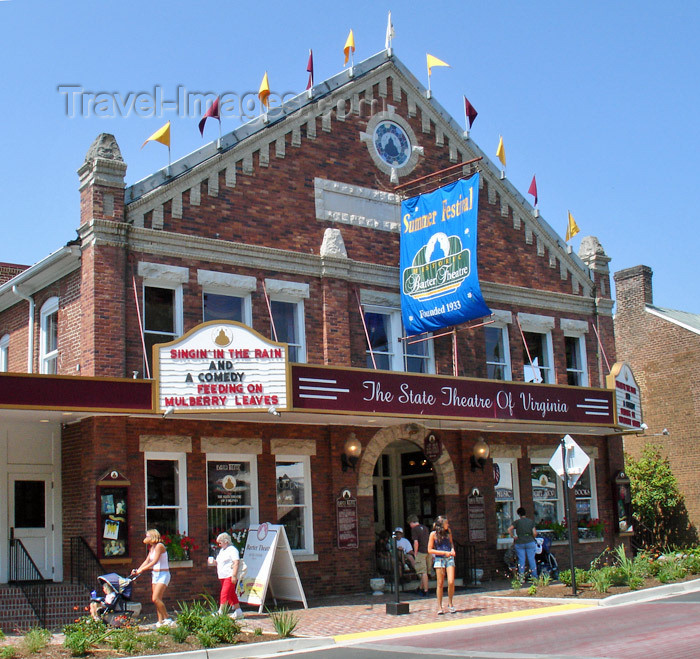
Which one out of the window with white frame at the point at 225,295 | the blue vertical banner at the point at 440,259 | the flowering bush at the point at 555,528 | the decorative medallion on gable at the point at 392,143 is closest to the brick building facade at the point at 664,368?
the flowering bush at the point at 555,528

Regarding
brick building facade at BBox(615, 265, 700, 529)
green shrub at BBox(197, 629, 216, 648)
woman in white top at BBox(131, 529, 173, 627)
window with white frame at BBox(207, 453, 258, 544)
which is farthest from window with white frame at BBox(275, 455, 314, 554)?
brick building facade at BBox(615, 265, 700, 529)

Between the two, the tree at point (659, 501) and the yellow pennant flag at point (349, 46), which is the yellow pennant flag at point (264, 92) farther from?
the tree at point (659, 501)

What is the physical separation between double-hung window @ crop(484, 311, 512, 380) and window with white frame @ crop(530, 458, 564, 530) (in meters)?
2.60

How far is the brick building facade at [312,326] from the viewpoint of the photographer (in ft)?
58.6

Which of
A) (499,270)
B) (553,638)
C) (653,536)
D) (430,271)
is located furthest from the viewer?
(653,536)

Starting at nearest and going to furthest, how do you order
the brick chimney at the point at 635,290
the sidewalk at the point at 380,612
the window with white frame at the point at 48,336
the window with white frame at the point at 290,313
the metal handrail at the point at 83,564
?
the sidewalk at the point at 380,612
the metal handrail at the point at 83,564
the window with white frame at the point at 48,336
the window with white frame at the point at 290,313
the brick chimney at the point at 635,290

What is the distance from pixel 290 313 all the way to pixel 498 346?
653 centimetres

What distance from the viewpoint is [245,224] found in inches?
795

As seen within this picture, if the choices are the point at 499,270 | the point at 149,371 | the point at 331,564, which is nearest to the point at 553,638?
the point at 331,564

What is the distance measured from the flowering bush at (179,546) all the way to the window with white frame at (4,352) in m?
7.80

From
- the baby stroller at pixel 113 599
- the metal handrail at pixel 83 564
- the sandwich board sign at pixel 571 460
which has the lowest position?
the baby stroller at pixel 113 599

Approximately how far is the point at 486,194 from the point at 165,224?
9.95 metres

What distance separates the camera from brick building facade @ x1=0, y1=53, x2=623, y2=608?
58.6 ft

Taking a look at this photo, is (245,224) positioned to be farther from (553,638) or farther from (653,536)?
(653,536)
